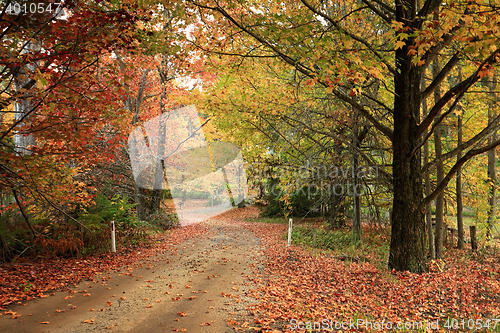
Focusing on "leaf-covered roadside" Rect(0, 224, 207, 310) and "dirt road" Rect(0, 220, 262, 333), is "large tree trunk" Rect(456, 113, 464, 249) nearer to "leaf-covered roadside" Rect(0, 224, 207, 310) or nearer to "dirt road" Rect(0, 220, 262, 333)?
"dirt road" Rect(0, 220, 262, 333)

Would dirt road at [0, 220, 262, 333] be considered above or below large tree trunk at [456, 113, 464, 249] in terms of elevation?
below

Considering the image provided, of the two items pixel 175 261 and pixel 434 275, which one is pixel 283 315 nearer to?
pixel 434 275

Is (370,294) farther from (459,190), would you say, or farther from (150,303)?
(459,190)

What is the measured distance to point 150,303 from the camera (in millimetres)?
5465

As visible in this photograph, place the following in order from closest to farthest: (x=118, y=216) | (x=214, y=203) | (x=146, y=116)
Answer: (x=118, y=216) → (x=146, y=116) → (x=214, y=203)

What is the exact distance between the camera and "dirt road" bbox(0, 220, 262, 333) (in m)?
4.44

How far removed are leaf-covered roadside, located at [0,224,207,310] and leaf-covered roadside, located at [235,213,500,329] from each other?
151 inches

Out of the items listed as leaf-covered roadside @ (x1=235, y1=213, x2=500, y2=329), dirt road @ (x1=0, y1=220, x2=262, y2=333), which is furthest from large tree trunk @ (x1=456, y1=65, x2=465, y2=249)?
dirt road @ (x1=0, y1=220, x2=262, y2=333)

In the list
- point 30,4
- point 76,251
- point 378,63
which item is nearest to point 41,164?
point 30,4

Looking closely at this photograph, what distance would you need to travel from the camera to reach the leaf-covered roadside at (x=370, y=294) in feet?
15.9

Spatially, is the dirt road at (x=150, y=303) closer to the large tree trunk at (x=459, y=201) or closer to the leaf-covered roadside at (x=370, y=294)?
the leaf-covered roadside at (x=370, y=294)

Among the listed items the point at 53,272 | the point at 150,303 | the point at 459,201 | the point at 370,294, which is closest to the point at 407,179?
the point at 370,294

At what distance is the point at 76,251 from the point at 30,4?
6228mm

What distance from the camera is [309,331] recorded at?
422 cm
